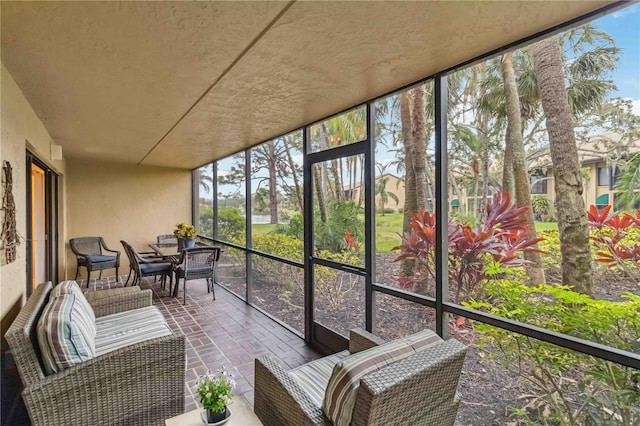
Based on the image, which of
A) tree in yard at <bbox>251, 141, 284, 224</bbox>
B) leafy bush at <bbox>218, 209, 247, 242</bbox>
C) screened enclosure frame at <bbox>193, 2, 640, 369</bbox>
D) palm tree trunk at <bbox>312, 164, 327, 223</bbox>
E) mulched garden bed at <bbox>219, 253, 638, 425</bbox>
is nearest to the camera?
screened enclosure frame at <bbox>193, 2, 640, 369</bbox>

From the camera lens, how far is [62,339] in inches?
69.7

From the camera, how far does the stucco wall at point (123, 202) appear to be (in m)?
6.39

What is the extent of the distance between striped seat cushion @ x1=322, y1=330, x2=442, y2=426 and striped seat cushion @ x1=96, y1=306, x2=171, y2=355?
5.36 feet

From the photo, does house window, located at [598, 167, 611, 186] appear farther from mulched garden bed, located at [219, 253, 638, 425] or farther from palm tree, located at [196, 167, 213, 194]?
palm tree, located at [196, 167, 213, 194]

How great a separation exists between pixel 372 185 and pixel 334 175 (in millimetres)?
598

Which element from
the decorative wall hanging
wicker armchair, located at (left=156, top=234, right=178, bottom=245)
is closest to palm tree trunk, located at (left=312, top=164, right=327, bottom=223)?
the decorative wall hanging

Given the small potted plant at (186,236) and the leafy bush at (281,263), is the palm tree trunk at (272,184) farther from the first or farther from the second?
the small potted plant at (186,236)

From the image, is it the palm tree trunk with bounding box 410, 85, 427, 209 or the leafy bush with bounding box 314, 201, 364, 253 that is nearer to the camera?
the palm tree trunk with bounding box 410, 85, 427, 209

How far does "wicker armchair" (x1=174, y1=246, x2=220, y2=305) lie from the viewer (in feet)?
16.0

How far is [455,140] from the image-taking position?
2.16 meters

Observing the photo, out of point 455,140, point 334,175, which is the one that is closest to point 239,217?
point 334,175

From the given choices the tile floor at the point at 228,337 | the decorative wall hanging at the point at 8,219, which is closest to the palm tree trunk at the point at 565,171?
the tile floor at the point at 228,337

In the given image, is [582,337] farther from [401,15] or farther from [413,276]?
[401,15]

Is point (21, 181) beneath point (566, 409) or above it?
above
